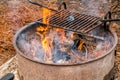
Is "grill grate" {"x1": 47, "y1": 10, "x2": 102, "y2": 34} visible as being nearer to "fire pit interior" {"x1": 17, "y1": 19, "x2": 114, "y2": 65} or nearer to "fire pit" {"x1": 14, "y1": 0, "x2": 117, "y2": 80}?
"fire pit" {"x1": 14, "y1": 0, "x2": 117, "y2": 80}

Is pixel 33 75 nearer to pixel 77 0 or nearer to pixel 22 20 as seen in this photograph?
pixel 22 20

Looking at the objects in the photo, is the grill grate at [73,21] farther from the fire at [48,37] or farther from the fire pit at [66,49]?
the fire at [48,37]

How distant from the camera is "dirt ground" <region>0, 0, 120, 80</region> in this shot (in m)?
4.51

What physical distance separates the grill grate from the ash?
0.17 meters

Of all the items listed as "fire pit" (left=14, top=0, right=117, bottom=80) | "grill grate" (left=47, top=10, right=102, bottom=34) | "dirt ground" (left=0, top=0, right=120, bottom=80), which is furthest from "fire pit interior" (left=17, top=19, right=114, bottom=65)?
"dirt ground" (left=0, top=0, right=120, bottom=80)

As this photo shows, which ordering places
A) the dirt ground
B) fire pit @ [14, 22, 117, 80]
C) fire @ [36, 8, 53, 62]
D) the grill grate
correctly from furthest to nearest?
the dirt ground → fire @ [36, 8, 53, 62] → the grill grate → fire pit @ [14, 22, 117, 80]

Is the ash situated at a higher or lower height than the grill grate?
lower

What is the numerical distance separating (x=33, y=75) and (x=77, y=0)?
12.2 feet

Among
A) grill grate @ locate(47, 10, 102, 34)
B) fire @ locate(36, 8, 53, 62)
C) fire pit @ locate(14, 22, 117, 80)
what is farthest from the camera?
fire @ locate(36, 8, 53, 62)

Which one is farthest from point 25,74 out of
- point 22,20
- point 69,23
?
point 22,20

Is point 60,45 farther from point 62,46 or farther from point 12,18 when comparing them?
point 12,18

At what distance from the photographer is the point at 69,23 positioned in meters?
2.96

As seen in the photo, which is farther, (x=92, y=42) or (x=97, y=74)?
(x=92, y=42)

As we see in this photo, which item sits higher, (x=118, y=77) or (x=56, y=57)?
(x=56, y=57)
